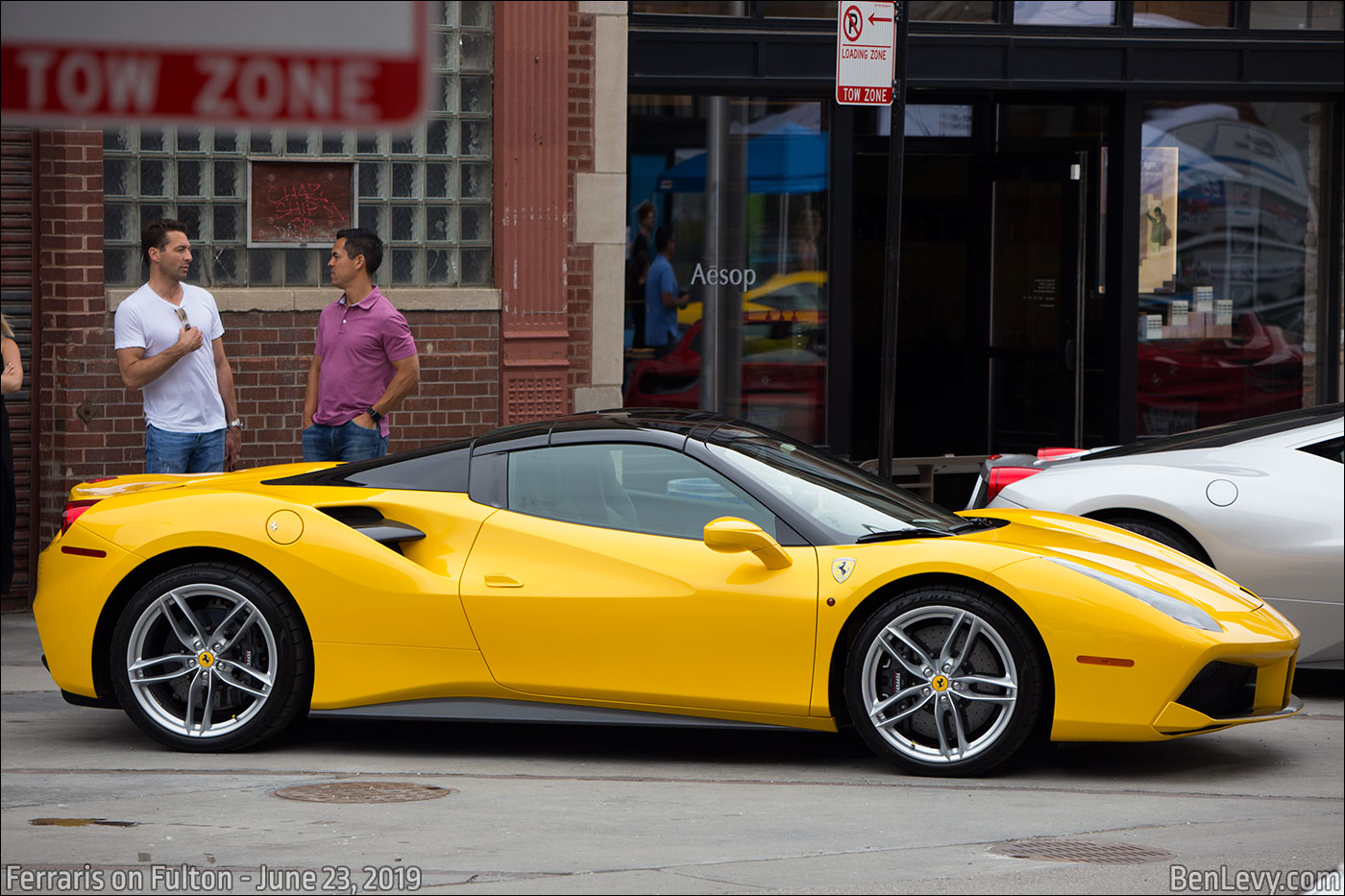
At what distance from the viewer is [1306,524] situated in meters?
7.52

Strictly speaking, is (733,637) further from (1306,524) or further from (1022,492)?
(1306,524)

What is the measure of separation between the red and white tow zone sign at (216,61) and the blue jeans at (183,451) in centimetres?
735

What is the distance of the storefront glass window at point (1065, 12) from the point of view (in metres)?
12.2

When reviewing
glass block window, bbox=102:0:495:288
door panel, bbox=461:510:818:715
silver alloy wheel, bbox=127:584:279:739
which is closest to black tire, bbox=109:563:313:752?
silver alloy wheel, bbox=127:584:279:739

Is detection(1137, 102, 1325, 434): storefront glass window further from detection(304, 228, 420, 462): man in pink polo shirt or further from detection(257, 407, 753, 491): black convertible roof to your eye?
detection(257, 407, 753, 491): black convertible roof

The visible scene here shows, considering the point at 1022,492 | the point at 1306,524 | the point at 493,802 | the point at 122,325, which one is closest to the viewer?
the point at 493,802

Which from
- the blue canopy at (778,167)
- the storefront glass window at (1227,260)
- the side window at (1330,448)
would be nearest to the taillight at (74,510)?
the side window at (1330,448)

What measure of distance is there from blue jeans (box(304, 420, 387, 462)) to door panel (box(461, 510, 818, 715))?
2726mm

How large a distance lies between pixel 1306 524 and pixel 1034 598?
219 centimetres

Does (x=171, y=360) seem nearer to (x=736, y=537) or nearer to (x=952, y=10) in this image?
(x=736, y=537)

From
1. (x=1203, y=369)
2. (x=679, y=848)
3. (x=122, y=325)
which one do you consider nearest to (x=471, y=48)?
(x=122, y=325)

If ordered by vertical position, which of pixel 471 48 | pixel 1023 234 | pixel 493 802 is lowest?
pixel 493 802

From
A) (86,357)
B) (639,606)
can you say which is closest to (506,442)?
(639,606)

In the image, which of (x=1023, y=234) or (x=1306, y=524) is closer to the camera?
(x=1306, y=524)
